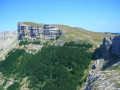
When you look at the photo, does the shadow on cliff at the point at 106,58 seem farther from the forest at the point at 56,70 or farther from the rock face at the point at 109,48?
the forest at the point at 56,70

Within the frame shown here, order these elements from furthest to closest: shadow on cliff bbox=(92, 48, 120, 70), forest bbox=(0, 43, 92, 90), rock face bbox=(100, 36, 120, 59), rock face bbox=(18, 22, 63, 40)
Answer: rock face bbox=(18, 22, 63, 40) → forest bbox=(0, 43, 92, 90) → rock face bbox=(100, 36, 120, 59) → shadow on cliff bbox=(92, 48, 120, 70)

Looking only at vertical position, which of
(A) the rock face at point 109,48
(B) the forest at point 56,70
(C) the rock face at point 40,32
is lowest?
(B) the forest at point 56,70

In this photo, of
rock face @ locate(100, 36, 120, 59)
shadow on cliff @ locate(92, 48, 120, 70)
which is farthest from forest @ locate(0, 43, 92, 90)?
rock face @ locate(100, 36, 120, 59)

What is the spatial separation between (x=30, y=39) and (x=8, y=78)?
195 ft

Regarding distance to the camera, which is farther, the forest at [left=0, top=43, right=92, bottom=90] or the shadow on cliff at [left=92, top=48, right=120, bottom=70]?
the forest at [left=0, top=43, right=92, bottom=90]

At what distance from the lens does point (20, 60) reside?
317 feet

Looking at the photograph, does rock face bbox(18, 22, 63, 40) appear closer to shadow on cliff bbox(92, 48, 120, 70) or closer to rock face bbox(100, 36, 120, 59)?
shadow on cliff bbox(92, 48, 120, 70)

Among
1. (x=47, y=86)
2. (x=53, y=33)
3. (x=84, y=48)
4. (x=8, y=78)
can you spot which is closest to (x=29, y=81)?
(x=47, y=86)

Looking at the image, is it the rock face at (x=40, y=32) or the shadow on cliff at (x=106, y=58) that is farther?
the rock face at (x=40, y=32)

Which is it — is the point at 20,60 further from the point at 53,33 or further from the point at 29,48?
the point at 53,33

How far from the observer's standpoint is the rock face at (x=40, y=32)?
123 meters

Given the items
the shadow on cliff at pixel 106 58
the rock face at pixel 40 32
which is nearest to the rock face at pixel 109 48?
the shadow on cliff at pixel 106 58

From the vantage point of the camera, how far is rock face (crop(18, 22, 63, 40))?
403 feet

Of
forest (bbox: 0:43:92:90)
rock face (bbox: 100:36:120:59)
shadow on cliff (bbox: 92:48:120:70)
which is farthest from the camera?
forest (bbox: 0:43:92:90)
